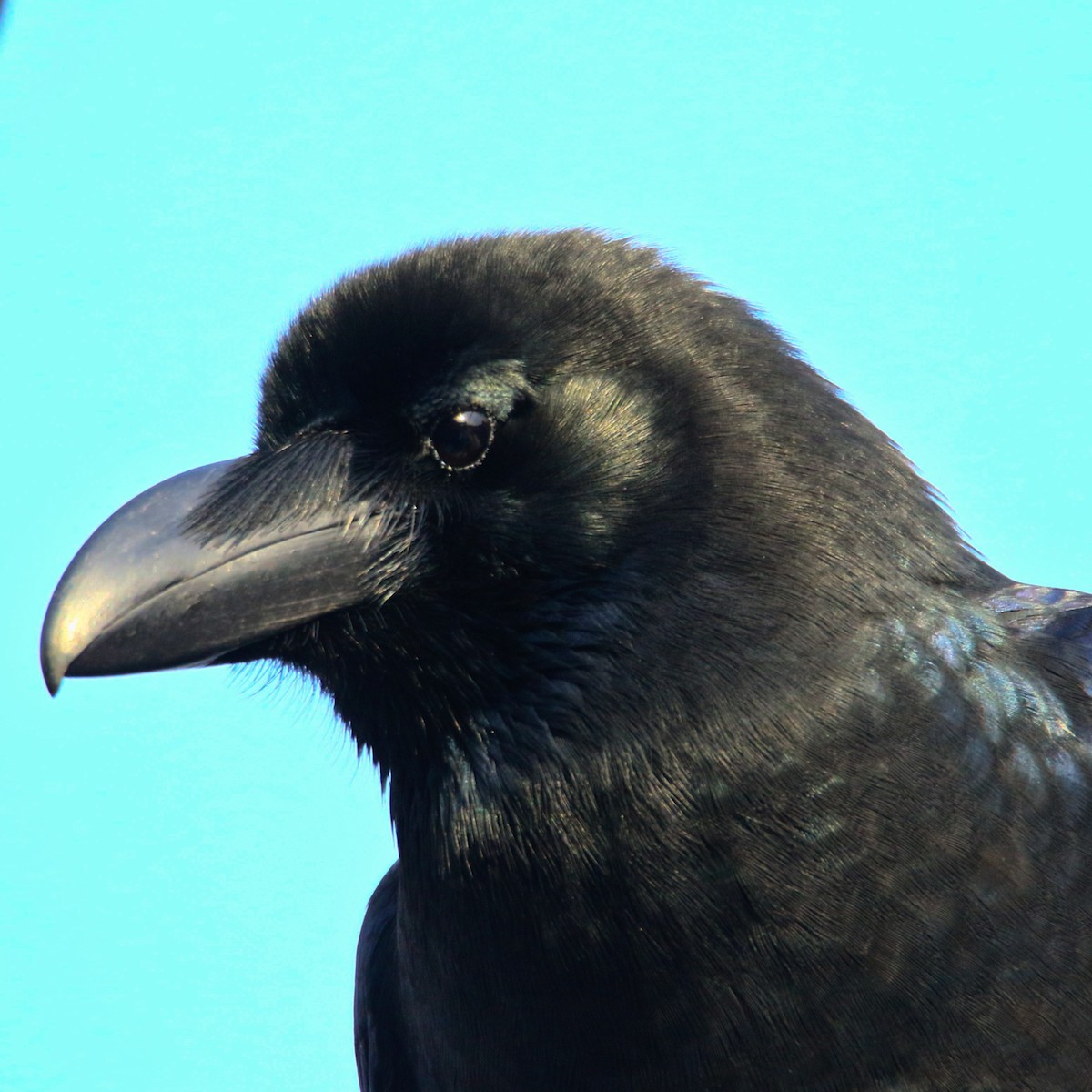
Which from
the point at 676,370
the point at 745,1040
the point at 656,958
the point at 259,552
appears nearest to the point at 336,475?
the point at 259,552

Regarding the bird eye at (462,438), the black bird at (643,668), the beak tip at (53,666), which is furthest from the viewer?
the bird eye at (462,438)

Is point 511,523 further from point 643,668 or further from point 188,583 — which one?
point 188,583

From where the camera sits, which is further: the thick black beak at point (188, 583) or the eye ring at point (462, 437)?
the eye ring at point (462, 437)

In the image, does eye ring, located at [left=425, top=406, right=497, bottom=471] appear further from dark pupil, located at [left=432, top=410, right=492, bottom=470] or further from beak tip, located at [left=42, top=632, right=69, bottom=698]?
beak tip, located at [left=42, top=632, right=69, bottom=698]

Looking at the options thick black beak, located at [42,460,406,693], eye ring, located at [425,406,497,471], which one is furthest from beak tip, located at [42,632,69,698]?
eye ring, located at [425,406,497,471]

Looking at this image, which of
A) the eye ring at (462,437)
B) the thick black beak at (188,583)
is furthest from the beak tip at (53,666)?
the eye ring at (462,437)

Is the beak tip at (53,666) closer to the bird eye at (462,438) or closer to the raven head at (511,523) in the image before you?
the raven head at (511,523)

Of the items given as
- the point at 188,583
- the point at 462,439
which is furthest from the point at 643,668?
the point at 188,583
